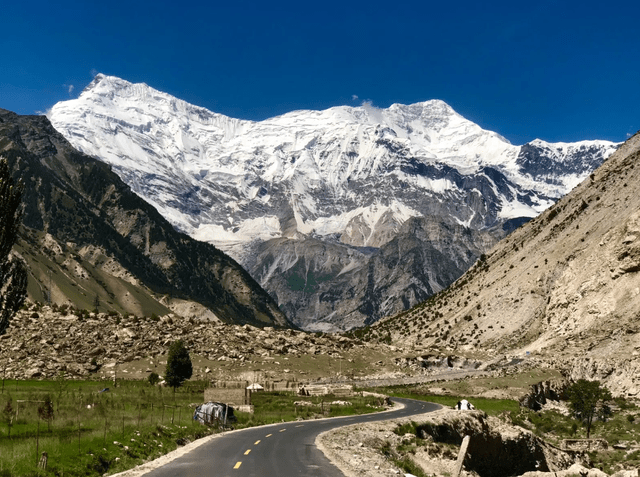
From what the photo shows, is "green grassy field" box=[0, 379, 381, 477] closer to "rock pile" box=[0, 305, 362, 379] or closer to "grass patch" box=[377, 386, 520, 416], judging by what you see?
"grass patch" box=[377, 386, 520, 416]

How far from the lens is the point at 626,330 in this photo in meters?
Answer: 85.4

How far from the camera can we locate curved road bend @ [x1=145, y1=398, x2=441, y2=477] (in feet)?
77.7

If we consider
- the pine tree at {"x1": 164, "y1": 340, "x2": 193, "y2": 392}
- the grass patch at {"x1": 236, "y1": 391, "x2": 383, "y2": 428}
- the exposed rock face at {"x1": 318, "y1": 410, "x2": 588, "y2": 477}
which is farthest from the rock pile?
the exposed rock face at {"x1": 318, "y1": 410, "x2": 588, "y2": 477}

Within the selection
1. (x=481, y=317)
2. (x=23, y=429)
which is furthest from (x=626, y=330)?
(x=23, y=429)

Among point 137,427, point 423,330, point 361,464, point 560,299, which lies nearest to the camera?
point 361,464

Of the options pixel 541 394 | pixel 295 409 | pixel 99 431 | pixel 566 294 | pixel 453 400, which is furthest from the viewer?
pixel 566 294

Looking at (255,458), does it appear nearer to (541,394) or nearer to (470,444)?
(470,444)

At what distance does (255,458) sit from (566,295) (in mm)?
93457

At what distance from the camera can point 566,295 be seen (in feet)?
361

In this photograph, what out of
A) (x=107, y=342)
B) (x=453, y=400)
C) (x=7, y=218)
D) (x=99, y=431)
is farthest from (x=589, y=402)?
(x=107, y=342)

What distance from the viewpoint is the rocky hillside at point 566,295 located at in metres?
88.4

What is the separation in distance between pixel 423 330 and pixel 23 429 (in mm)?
126025

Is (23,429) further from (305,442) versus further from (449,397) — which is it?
(449,397)

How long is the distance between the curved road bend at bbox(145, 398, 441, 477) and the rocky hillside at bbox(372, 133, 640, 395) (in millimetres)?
50570
